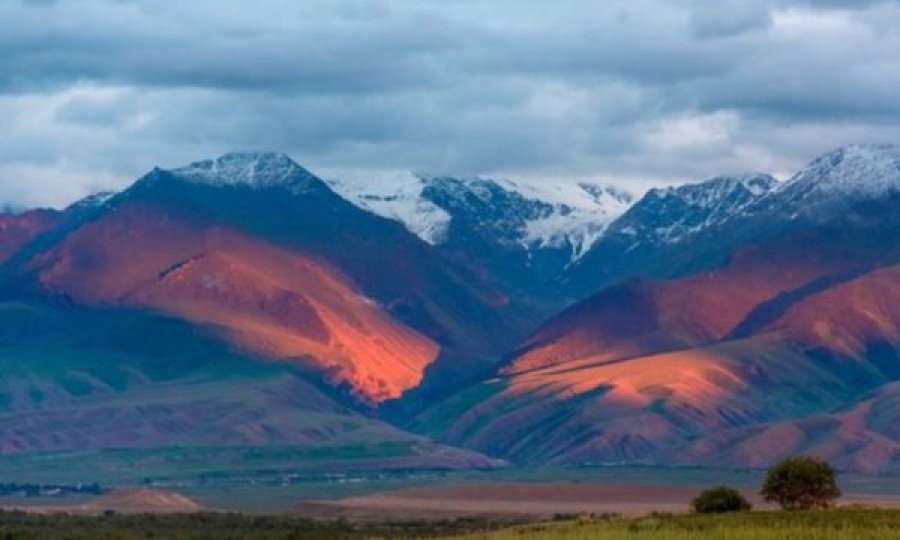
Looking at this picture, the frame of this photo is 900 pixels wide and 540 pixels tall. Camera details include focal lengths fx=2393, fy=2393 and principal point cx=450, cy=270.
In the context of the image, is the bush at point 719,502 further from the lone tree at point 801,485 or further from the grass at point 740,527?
the grass at point 740,527

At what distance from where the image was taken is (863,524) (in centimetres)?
10838

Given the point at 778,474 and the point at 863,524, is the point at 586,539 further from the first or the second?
the point at 778,474

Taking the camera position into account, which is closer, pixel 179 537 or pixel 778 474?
pixel 778 474

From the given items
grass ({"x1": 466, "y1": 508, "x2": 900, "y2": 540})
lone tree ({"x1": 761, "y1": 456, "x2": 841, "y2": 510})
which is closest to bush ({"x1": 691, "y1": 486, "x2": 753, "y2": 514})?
lone tree ({"x1": 761, "y1": 456, "x2": 841, "y2": 510})

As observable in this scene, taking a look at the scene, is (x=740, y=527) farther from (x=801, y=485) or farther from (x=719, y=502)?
(x=719, y=502)

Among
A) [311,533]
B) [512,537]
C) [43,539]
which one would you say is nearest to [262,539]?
[311,533]

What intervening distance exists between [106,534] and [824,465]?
7596 centimetres

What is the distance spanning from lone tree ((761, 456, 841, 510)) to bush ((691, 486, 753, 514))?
1.82 m

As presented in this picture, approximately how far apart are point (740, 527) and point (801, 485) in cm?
3413

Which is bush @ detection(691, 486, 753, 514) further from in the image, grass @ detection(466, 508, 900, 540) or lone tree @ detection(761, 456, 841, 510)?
grass @ detection(466, 508, 900, 540)

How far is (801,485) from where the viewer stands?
141 meters

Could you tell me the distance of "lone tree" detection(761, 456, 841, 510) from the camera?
5507 inches

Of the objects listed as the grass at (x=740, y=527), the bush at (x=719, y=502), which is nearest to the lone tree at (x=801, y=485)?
the bush at (x=719, y=502)

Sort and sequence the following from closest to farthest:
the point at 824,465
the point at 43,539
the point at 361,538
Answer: the point at 824,465
the point at 361,538
the point at 43,539
